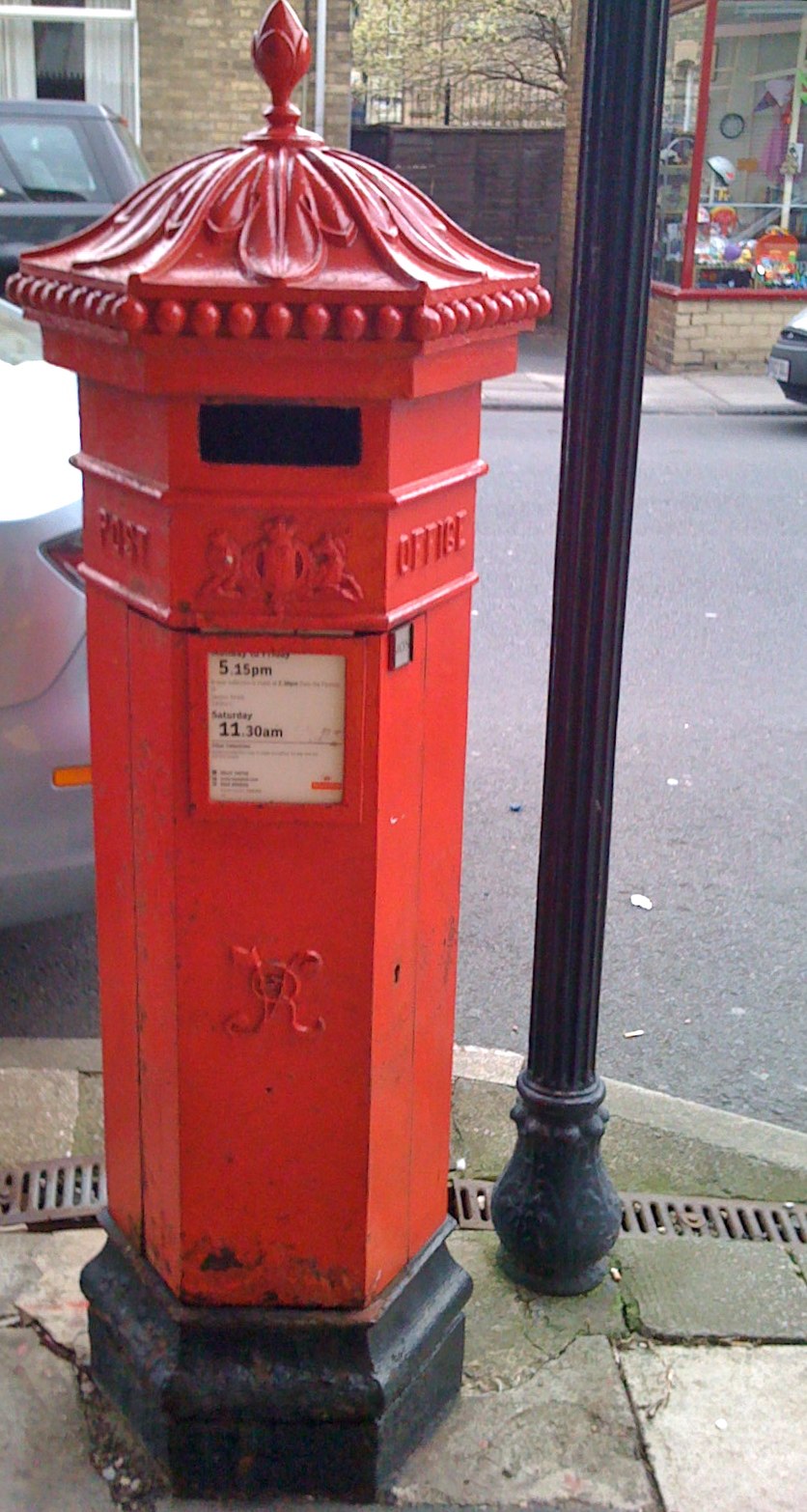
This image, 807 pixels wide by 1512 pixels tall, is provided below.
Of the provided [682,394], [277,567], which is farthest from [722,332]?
[277,567]

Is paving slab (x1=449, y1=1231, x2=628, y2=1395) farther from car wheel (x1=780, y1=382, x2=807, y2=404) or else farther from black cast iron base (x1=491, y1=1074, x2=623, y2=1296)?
car wheel (x1=780, y1=382, x2=807, y2=404)

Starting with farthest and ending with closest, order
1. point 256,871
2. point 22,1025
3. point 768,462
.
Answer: point 768,462
point 22,1025
point 256,871

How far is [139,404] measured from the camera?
1.87 metres

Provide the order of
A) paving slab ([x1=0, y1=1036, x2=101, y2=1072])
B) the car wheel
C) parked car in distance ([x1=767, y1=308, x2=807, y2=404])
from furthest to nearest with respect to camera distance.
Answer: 1. the car wheel
2. parked car in distance ([x1=767, y1=308, x2=807, y2=404])
3. paving slab ([x1=0, y1=1036, x2=101, y2=1072])

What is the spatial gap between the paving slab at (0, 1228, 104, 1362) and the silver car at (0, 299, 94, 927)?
0.77 meters

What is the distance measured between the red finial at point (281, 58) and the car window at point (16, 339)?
233 centimetres

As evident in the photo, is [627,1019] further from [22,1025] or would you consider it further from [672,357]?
[672,357]

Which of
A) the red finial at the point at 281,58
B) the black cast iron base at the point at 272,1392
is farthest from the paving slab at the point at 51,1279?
the red finial at the point at 281,58

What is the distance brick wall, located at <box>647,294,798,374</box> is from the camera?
15.9 m

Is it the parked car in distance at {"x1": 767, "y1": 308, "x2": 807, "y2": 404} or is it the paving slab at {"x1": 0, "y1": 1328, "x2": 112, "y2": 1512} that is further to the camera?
the parked car in distance at {"x1": 767, "y1": 308, "x2": 807, "y2": 404}

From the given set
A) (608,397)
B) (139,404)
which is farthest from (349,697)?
(608,397)

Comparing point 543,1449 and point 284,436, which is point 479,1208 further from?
point 284,436

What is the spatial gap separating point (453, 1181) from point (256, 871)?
4.09 ft

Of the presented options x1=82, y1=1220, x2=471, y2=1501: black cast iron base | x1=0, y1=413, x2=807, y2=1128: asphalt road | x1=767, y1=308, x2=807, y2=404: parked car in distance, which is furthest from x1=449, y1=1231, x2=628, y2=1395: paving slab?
x1=767, y1=308, x2=807, y2=404: parked car in distance
